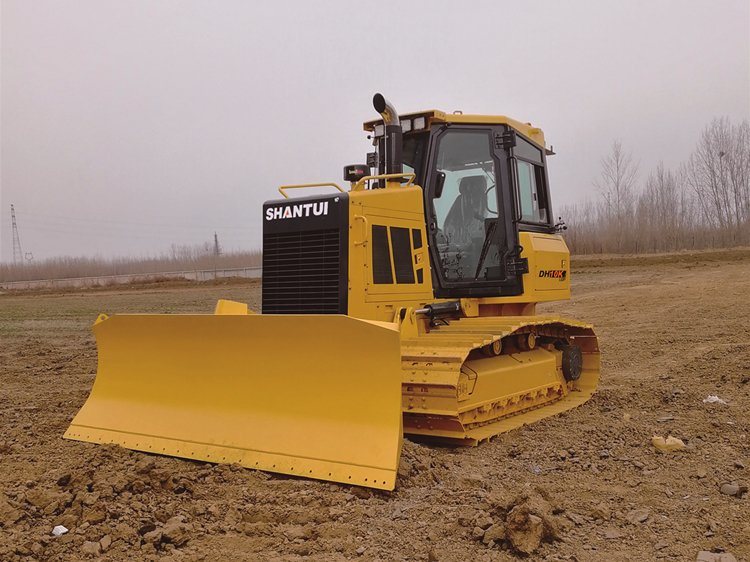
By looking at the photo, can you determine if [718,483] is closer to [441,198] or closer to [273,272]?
[441,198]

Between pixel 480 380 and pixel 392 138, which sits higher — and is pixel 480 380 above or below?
below

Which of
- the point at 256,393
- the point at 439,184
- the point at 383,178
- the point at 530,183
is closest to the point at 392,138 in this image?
the point at 383,178

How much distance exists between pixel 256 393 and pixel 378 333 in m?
1.12

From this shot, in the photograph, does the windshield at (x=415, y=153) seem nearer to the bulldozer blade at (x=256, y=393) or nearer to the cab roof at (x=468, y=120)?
the cab roof at (x=468, y=120)

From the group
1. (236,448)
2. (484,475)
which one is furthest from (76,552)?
(484,475)

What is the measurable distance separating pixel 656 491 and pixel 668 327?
9.90 meters

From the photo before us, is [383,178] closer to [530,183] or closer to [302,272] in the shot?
[302,272]

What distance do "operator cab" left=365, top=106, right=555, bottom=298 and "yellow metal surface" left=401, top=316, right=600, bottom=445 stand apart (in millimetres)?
490

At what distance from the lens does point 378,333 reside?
4.70 m

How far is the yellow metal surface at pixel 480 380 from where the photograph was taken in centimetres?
518

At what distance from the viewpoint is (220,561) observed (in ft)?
11.2

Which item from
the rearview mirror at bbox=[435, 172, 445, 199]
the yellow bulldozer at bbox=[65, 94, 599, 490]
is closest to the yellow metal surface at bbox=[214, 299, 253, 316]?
the yellow bulldozer at bbox=[65, 94, 599, 490]

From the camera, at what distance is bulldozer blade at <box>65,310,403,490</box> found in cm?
458

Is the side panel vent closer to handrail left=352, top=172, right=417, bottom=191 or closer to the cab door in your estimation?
handrail left=352, top=172, right=417, bottom=191
